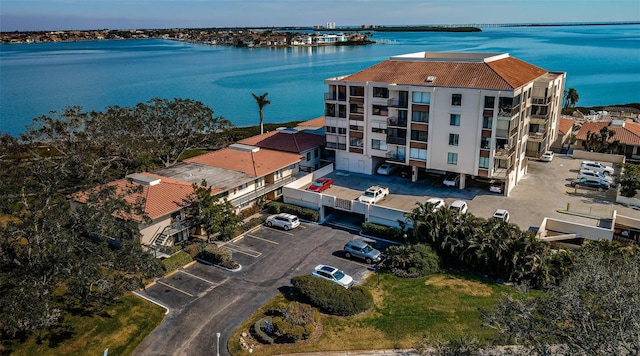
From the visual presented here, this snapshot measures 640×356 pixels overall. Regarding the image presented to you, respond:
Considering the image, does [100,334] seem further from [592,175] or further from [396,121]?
[592,175]

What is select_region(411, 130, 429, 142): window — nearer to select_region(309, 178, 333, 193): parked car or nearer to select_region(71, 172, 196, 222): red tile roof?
select_region(309, 178, 333, 193): parked car

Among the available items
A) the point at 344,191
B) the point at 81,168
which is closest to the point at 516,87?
the point at 344,191

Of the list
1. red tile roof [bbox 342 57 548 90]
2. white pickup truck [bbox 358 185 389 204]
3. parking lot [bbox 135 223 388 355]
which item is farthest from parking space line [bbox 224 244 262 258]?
red tile roof [bbox 342 57 548 90]

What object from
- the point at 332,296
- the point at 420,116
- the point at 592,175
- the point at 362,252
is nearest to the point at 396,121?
the point at 420,116

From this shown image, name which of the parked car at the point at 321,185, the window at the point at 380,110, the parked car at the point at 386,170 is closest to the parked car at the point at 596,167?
the parked car at the point at 386,170

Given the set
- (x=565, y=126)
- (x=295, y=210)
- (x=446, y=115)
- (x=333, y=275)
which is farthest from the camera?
(x=565, y=126)

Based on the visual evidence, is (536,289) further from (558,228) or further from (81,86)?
(81,86)
